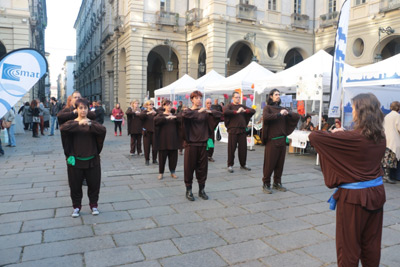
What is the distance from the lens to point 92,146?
4.55 metres

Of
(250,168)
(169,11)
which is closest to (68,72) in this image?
(169,11)

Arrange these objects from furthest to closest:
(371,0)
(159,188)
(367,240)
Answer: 1. (371,0)
2. (159,188)
3. (367,240)

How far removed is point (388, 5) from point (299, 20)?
23.6 ft

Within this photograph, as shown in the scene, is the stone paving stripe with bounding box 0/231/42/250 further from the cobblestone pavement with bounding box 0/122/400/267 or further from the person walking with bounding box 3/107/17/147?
the person walking with bounding box 3/107/17/147

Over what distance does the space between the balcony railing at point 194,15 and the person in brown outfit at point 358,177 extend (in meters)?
23.6

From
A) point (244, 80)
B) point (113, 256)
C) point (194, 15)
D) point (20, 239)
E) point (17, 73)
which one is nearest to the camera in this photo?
point (113, 256)

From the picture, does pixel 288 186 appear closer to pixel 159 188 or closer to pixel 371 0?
pixel 159 188

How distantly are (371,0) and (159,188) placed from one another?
2122cm

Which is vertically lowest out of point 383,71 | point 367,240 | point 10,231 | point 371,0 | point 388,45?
point 10,231

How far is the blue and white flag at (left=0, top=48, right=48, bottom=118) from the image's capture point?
159 inches

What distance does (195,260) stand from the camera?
342 centimetres

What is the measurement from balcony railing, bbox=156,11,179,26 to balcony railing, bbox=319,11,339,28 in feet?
37.1

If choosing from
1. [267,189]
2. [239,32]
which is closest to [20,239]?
[267,189]

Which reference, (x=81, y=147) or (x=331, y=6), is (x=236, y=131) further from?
(x=331, y=6)
